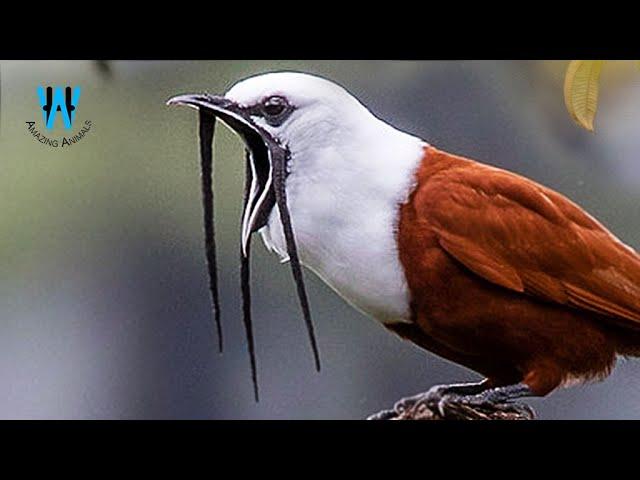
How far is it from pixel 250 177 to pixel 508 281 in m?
0.40

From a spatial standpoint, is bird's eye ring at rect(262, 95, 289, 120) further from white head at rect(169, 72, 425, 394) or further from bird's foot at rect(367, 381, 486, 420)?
bird's foot at rect(367, 381, 486, 420)

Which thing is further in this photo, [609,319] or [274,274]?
[274,274]

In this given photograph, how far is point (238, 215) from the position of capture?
5.46ft

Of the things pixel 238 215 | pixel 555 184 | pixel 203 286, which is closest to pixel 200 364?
pixel 203 286

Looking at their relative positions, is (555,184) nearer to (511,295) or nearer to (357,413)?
(511,295)

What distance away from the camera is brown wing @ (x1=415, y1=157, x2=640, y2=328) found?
152cm

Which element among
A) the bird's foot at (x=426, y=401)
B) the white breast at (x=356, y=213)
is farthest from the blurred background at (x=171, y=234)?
the white breast at (x=356, y=213)

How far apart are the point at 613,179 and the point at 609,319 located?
0.26 metres

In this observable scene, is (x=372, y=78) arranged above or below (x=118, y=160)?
above

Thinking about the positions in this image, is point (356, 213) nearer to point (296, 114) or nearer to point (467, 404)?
point (296, 114)

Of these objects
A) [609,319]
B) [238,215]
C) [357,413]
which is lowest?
[357,413]

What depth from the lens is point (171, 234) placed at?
1698 millimetres
